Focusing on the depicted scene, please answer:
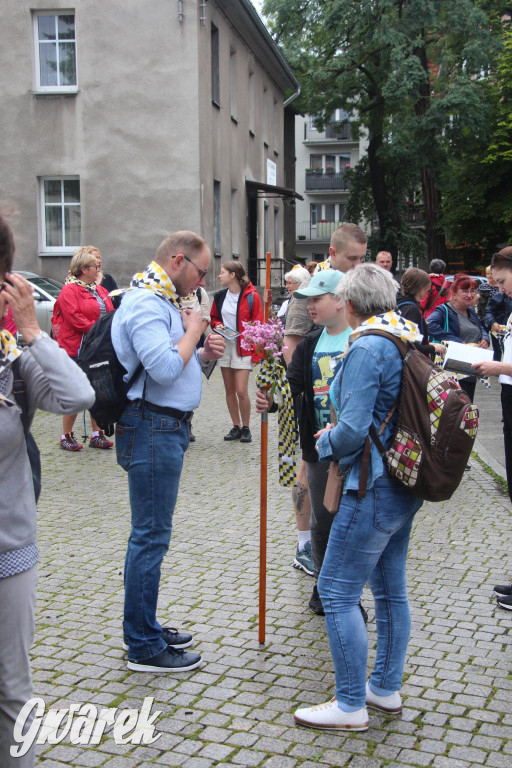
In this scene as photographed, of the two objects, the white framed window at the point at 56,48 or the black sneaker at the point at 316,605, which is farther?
the white framed window at the point at 56,48

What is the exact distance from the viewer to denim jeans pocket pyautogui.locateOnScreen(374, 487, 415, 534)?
133 inches

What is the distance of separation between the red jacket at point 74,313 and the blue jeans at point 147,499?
5.03 metres

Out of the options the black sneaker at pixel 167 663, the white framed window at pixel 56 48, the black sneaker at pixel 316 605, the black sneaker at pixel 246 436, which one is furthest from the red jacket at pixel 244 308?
the white framed window at pixel 56 48

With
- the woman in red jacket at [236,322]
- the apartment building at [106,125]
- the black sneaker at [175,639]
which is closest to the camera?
the black sneaker at [175,639]

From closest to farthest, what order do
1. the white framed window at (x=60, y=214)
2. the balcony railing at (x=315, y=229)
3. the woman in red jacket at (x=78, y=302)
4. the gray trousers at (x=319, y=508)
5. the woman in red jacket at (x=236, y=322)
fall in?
the gray trousers at (x=319, y=508), the woman in red jacket at (x=78, y=302), the woman in red jacket at (x=236, y=322), the white framed window at (x=60, y=214), the balcony railing at (x=315, y=229)

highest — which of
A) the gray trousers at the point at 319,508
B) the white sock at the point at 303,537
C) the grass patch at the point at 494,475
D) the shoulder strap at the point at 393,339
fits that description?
the shoulder strap at the point at 393,339

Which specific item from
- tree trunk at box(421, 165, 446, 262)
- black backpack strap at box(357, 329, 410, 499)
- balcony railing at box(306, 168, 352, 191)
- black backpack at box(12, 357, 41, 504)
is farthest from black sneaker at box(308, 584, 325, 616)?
balcony railing at box(306, 168, 352, 191)

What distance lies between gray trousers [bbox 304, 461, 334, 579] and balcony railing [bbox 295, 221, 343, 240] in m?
57.9

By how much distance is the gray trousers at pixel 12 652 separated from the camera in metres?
2.56

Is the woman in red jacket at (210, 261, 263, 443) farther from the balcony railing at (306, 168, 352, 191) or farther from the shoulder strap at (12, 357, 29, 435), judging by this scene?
the balcony railing at (306, 168, 352, 191)

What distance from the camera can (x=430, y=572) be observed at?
5.55m

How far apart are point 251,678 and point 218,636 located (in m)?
0.52

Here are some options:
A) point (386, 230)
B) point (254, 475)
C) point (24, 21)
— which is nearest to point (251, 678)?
point (254, 475)

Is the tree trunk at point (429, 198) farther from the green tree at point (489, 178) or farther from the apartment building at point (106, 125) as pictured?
the apartment building at point (106, 125)
